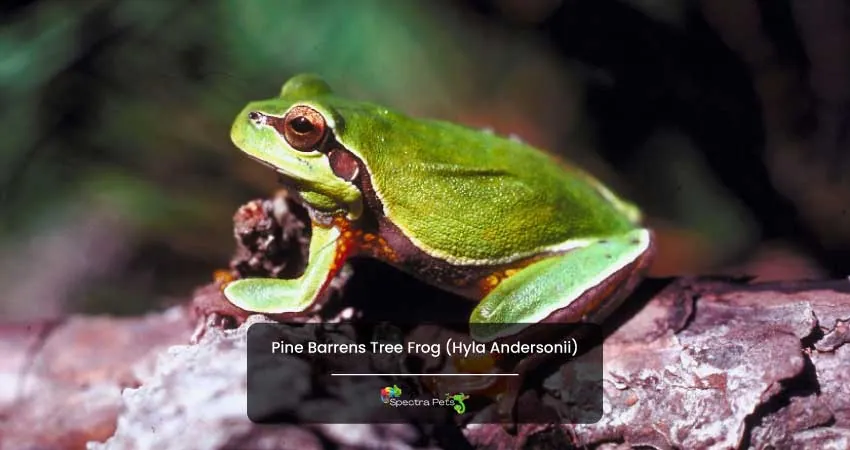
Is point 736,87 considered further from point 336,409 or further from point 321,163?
point 336,409

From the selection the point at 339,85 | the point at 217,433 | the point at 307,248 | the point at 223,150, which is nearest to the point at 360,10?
the point at 339,85

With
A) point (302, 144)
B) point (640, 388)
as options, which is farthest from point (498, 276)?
point (302, 144)

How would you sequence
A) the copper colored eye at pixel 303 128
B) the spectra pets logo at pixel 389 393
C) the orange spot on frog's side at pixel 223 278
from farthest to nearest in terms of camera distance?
the orange spot on frog's side at pixel 223 278 → the copper colored eye at pixel 303 128 → the spectra pets logo at pixel 389 393

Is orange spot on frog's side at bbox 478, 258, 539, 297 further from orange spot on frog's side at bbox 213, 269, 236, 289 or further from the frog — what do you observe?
orange spot on frog's side at bbox 213, 269, 236, 289

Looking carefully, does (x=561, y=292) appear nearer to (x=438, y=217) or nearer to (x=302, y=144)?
(x=438, y=217)

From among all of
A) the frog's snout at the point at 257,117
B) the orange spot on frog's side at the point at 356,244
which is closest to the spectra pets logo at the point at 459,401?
the orange spot on frog's side at the point at 356,244

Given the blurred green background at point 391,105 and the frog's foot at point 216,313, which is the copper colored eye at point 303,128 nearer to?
the frog's foot at point 216,313
